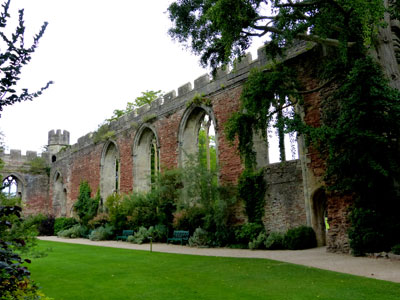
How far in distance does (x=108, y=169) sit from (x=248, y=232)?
12.3m

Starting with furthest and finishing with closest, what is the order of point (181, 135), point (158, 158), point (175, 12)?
point (158, 158)
point (181, 135)
point (175, 12)

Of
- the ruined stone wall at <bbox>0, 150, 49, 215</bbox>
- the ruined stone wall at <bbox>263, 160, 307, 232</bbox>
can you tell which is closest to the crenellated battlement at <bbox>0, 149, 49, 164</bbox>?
the ruined stone wall at <bbox>0, 150, 49, 215</bbox>

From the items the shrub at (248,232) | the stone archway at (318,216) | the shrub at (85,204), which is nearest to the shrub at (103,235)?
the shrub at (85,204)

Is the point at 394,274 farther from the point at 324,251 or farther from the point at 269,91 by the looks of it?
the point at 269,91

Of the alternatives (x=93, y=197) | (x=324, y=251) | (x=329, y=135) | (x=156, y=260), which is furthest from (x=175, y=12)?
(x=93, y=197)

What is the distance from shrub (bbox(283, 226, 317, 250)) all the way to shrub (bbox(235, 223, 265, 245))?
3.80ft

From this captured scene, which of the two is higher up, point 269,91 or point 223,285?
point 269,91

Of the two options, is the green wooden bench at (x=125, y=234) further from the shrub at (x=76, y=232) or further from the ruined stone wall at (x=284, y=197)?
the ruined stone wall at (x=284, y=197)

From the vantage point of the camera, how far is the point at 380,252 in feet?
26.2

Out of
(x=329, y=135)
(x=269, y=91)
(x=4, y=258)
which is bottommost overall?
(x=4, y=258)

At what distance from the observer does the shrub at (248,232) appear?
1162 centimetres

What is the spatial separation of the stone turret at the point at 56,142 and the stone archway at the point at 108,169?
10271mm

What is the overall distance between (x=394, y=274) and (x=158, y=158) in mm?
12826

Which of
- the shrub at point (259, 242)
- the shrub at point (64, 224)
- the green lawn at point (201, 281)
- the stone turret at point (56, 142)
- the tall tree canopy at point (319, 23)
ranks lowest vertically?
the green lawn at point (201, 281)
